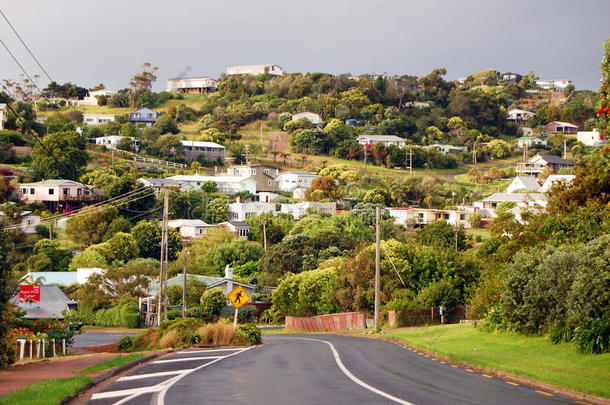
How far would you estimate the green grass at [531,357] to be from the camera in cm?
1555

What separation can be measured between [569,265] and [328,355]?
833 cm

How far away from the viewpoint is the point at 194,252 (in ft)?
282

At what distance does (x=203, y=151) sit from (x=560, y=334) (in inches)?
4599

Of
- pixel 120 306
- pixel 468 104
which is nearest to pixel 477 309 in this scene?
pixel 120 306

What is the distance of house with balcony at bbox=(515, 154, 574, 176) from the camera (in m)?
127

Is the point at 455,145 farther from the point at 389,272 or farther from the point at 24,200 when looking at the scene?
the point at 389,272

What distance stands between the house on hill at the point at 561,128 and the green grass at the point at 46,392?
169 meters

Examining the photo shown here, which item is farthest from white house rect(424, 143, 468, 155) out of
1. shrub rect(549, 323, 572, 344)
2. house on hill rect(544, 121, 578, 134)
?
shrub rect(549, 323, 572, 344)

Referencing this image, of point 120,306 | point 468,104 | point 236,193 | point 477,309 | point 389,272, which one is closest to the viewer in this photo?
point 477,309

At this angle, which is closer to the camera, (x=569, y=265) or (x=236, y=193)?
(x=569, y=265)

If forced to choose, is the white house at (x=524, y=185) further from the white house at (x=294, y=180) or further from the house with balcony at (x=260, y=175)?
the house with balcony at (x=260, y=175)

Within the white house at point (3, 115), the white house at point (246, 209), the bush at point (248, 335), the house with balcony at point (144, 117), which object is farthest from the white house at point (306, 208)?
Answer: the bush at point (248, 335)

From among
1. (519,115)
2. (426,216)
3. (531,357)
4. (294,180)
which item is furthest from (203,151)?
(531,357)

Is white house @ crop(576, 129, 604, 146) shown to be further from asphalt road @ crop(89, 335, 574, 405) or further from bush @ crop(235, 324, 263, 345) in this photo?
asphalt road @ crop(89, 335, 574, 405)
